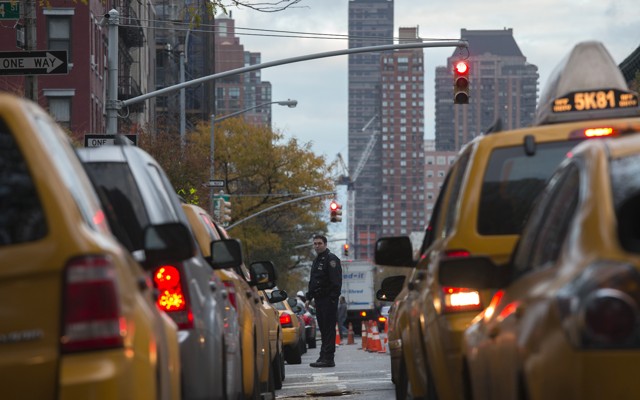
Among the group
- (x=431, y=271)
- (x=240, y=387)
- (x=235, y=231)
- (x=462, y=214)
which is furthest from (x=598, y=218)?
(x=235, y=231)

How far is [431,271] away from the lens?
9.27 m

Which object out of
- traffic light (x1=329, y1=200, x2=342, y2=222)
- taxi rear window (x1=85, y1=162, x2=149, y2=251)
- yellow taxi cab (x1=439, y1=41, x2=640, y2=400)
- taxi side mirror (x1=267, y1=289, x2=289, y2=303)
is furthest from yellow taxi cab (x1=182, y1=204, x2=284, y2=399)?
traffic light (x1=329, y1=200, x2=342, y2=222)

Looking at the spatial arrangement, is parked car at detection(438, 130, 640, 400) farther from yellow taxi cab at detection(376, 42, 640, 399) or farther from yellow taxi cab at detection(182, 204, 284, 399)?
yellow taxi cab at detection(182, 204, 284, 399)

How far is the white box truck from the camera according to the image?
77875 mm

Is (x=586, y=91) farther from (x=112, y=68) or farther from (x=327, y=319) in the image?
(x=112, y=68)

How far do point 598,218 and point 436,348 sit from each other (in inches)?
156

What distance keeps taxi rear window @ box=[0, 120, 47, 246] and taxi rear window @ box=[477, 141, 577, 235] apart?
12.2 ft

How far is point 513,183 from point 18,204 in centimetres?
398

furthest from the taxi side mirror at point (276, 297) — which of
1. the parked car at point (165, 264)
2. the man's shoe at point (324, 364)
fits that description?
the parked car at point (165, 264)

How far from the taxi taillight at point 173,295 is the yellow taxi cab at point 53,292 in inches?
116

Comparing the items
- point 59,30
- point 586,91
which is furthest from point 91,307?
point 59,30

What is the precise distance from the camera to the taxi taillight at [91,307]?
207 inches

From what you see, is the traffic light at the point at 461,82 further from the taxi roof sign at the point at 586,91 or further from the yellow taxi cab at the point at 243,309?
the taxi roof sign at the point at 586,91

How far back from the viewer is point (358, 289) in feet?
264
